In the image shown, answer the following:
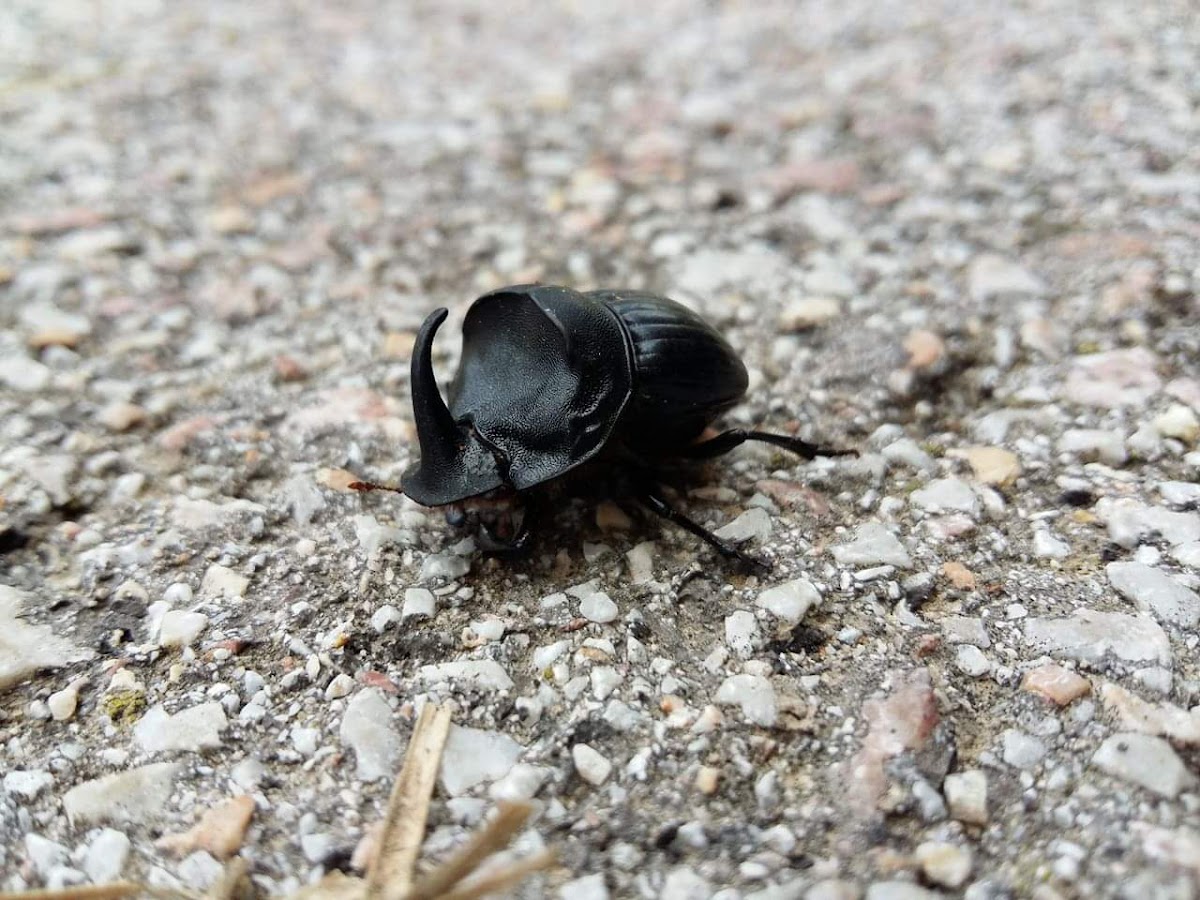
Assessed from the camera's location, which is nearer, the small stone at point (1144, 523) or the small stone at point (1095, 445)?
the small stone at point (1144, 523)

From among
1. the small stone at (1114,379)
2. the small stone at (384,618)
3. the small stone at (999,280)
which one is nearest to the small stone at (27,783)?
the small stone at (384,618)

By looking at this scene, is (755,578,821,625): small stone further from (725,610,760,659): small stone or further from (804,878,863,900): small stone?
(804,878,863,900): small stone

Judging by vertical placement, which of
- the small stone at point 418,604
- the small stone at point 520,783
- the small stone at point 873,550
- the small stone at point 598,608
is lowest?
the small stone at point 873,550

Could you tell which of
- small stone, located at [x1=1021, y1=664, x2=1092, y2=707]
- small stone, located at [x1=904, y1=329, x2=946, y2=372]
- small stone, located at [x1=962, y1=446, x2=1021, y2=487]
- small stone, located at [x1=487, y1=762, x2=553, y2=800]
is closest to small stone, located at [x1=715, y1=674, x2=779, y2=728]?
small stone, located at [x1=487, y1=762, x2=553, y2=800]

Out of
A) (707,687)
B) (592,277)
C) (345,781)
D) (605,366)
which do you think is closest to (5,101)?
(592,277)

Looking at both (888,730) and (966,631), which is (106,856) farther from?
(966,631)

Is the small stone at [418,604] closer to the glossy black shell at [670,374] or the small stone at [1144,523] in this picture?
the glossy black shell at [670,374]
